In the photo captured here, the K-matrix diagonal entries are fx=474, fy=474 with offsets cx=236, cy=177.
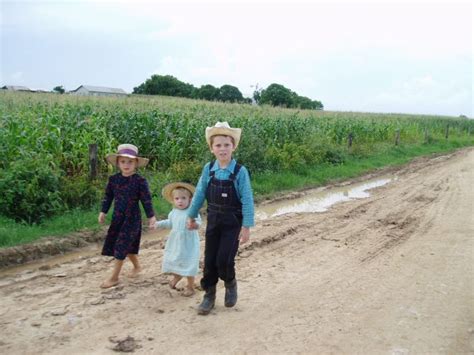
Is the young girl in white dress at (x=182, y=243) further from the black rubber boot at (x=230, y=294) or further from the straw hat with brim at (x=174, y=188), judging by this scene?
the black rubber boot at (x=230, y=294)

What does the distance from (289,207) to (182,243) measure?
5.92m

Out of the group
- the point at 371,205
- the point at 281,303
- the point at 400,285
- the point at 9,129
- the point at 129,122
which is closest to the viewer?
the point at 281,303

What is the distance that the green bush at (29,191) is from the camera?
729 centimetres

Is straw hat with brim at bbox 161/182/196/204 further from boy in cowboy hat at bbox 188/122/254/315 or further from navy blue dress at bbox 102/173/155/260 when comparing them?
boy in cowboy hat at bbox 188/122/254/315

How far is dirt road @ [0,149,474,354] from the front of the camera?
418 cm

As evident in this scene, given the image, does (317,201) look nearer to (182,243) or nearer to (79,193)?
(79,193)

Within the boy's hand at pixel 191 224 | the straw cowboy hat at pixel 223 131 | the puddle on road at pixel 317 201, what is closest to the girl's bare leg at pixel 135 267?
the boy's hand at pixel 191 224

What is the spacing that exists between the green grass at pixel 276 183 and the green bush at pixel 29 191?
0.77 ft

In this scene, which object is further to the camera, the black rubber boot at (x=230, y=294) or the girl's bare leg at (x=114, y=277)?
the girl's bare leg at (x=114, y=277)

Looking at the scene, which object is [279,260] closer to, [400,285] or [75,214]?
[400,285]

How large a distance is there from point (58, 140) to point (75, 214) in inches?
72.0

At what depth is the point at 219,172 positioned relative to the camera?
4.71 m

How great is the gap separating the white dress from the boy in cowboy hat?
0.34 meters

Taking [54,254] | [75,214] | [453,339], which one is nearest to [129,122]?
[75,214]
